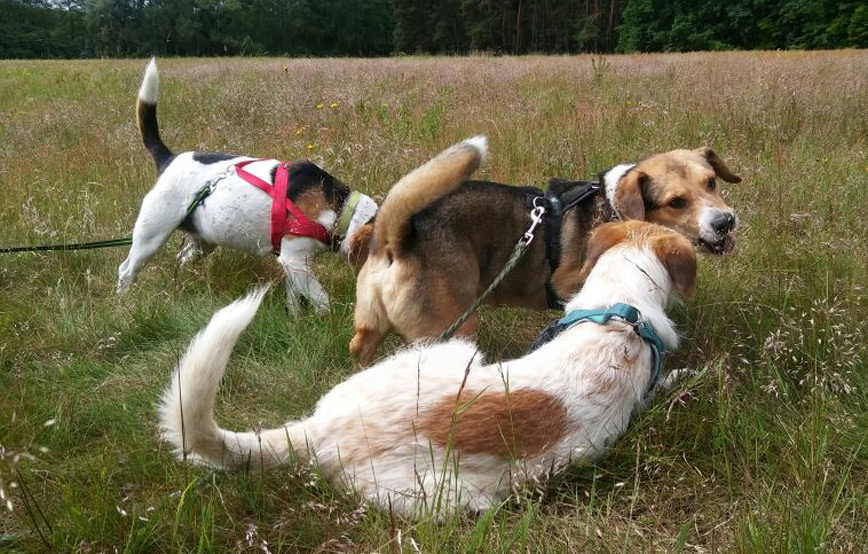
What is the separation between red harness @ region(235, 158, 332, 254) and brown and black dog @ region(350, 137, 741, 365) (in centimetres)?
46

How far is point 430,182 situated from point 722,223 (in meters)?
1.62

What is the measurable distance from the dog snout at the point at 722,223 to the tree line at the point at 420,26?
26.9 m

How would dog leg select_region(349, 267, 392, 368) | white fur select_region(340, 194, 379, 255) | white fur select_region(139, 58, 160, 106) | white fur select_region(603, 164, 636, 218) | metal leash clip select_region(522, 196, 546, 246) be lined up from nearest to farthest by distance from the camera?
dog leg select_region(349, 267, 392, 368), metal leash clip select_region(522, 196, 546, 246), white fur select_region(603, 164, 636, 218), white fur select_region(340, 194, 379, 255), white fur select_region(139, 58, 160, 106)

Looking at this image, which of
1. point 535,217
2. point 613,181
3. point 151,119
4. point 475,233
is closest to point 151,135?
point 151,119

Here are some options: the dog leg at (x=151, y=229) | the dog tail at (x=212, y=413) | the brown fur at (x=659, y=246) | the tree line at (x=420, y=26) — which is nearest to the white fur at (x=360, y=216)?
the dog leg at (x=151, y=229)

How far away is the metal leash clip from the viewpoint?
3.31 metres

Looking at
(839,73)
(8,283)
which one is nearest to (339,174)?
(8,283)

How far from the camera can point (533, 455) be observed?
212 cm

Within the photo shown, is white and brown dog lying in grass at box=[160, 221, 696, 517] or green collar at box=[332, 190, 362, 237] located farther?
green collar at box=[332, 190, 362, 237]

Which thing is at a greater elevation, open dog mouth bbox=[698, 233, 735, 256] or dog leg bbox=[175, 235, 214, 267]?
open dog mouth bbox=[698, 233, 735, 256]

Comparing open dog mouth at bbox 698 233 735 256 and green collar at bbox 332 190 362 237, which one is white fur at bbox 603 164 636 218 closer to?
open dog mouth at bbox 698 233 735 256

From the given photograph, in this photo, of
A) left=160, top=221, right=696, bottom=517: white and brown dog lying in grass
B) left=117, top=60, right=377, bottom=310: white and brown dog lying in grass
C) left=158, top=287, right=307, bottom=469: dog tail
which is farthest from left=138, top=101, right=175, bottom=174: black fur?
left=158, top=287, right=307, bottom=469: dog tail

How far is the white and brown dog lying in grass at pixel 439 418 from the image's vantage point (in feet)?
6.42

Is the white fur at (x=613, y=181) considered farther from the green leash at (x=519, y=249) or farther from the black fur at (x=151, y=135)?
the black fur at (x=151, y=135)
